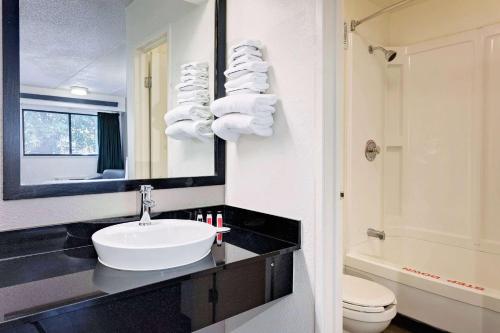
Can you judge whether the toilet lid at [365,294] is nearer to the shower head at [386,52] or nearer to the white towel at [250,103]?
the white towel at [250,103]

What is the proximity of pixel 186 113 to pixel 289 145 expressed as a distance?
0.53m

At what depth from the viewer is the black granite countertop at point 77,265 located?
824 millimetres

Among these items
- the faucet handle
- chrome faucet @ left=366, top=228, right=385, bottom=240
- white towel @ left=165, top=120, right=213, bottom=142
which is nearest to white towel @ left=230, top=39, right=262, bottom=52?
white towel @ left=165, top=120, right=213, bottom=142

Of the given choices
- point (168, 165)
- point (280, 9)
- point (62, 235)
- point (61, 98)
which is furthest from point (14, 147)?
point (280, 9)

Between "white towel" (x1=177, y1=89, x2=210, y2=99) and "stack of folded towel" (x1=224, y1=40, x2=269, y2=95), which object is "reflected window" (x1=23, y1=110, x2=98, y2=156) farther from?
"stack of folded towel" (x1=224, y1=40, x2=269, y2=95)

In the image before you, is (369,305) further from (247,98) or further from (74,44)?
(74,44)

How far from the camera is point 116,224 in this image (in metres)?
1.32

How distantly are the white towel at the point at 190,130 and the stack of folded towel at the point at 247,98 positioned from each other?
0.52ft

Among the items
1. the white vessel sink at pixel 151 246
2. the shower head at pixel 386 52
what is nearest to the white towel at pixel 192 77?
the white vessel sink at pixel 151 246

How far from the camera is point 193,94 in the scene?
161 cm

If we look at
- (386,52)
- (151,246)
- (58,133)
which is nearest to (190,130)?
(58,133)

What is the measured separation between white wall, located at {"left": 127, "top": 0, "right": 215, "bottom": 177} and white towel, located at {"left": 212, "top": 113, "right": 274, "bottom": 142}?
0.77 feet

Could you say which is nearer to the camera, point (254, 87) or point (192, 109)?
point (254, 87)

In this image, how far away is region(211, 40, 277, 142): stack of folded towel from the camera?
1.35 m
